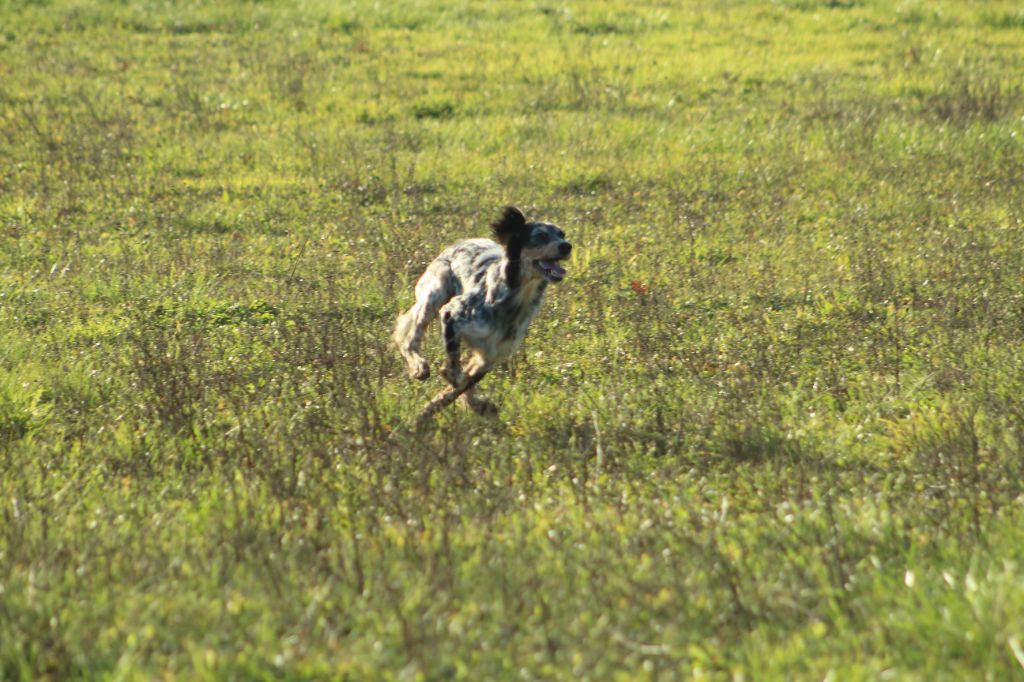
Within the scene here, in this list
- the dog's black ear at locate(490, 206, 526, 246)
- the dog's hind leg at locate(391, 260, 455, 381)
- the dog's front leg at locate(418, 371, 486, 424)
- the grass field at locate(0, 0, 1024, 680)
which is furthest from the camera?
the dog's hind leg at locate(391, 260, 455, 381)

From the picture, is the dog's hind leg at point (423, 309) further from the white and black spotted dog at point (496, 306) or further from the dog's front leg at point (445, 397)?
the dog's front leg at point (445, 397)

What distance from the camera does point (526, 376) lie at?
24.3 feet

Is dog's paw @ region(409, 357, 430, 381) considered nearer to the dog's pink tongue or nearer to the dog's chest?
the dog's chest

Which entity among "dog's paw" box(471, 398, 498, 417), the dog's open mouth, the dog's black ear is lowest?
"dog's paw" box(471, 398, 498, 417)

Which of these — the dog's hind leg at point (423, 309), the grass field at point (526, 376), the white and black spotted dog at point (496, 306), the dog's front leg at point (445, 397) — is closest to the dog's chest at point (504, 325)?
the white and black spotted dog at point (496, 306)

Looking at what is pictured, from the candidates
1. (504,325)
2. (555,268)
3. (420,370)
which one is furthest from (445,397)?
(555,268)

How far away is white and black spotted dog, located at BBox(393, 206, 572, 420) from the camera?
6.83 metres

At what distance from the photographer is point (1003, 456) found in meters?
5.60

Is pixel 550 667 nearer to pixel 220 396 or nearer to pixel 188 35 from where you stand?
pixel 220 396

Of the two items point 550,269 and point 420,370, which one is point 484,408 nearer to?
point 420,370

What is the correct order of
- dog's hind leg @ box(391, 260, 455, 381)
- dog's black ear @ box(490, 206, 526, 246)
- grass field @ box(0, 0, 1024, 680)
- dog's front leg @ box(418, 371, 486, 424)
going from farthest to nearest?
dog's hind leg @ box(391, 260, 455, 381) < dog's black ear @ box(490, 206, 526, 246) < dog's front leg @ box(418, 371, 486, 424) < grass field @ box(0, 0, 1024, 680)

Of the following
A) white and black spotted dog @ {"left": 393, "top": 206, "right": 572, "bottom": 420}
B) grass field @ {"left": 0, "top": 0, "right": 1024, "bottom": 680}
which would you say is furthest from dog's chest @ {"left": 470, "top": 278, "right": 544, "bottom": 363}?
grass field @ {"left": 0, "top": 0, "right": 1024, "bottom": 680}

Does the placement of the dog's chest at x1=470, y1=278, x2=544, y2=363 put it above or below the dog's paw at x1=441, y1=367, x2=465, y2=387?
above

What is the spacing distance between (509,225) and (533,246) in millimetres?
177
